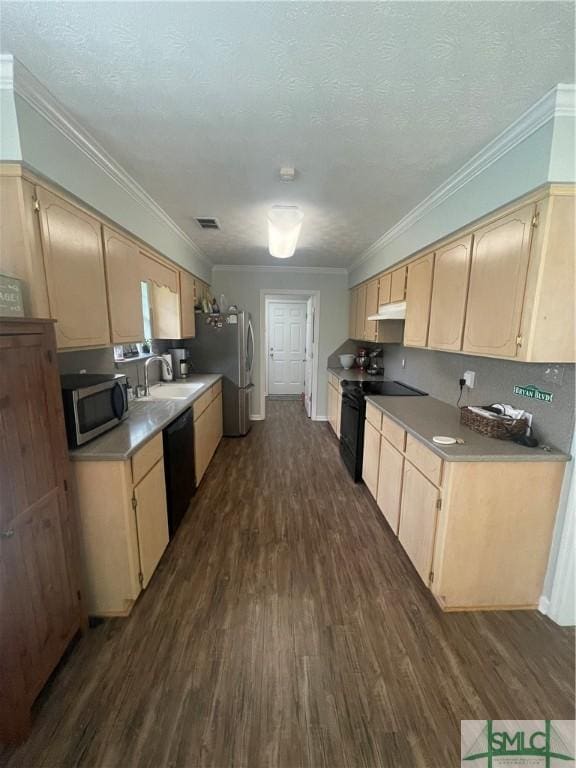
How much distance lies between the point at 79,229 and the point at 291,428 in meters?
3.76

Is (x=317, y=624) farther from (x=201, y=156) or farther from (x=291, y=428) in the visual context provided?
(x=291, y=428)

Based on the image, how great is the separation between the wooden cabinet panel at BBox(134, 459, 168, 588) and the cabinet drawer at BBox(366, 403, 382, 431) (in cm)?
174

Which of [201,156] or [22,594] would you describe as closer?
[22,594]

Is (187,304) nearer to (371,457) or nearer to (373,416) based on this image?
(373,416)

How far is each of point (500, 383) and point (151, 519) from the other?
2406 mm

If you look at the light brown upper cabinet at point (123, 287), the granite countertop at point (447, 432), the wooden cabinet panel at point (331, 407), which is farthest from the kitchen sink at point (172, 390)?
the wooden cabinet panel at point (331, 407)

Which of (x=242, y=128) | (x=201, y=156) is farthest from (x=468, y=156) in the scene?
(x=201, y=156)

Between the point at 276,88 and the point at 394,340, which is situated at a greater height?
the point at 276,88

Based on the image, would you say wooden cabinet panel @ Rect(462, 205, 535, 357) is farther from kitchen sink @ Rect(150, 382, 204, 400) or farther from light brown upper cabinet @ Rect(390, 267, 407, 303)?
kitchen sink @ Rect(150, 382, 204, 400)

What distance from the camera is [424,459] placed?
1838mm

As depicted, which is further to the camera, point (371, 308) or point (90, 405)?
point (371, 308)

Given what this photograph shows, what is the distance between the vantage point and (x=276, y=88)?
1.25 m

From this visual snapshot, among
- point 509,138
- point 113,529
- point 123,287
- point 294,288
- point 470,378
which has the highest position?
point 509,138

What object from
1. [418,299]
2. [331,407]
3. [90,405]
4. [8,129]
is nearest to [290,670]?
[90,405]
